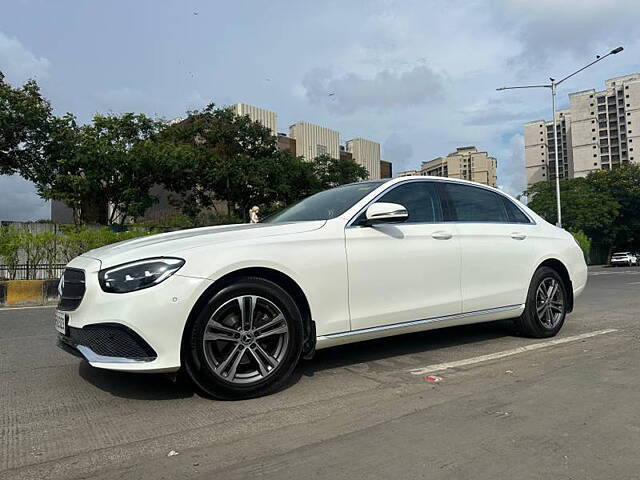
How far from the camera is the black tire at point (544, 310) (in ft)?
17.5

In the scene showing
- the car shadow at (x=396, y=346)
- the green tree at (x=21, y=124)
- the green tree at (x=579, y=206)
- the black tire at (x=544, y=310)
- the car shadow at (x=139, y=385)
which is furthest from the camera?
the green tree at (x=579, y=206)

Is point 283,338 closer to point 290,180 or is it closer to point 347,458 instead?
point 347,458

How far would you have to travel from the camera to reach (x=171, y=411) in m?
3.33

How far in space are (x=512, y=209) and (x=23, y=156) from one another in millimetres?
25419

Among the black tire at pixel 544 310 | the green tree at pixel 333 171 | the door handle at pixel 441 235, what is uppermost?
the green tree at pixel 333 171

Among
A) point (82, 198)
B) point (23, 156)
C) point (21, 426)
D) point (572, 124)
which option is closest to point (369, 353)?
point (21, 426)

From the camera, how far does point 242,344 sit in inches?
137

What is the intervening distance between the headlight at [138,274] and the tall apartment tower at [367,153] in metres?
59.8

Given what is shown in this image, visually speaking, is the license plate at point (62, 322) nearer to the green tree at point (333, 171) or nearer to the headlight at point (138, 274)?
the headlight at point (138, 274)

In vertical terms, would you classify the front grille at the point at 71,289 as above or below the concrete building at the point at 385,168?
below

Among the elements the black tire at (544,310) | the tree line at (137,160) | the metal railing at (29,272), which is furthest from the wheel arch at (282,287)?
the tree line at (137,160)

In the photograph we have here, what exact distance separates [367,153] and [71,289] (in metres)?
62.5

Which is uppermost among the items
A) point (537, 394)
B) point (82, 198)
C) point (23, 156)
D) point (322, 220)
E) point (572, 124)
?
point (572, 124)

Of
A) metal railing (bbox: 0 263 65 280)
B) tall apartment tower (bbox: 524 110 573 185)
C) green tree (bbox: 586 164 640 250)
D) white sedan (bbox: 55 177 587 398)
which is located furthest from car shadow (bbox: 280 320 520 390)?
tall apartment tower (bbox: 524 110 573 185)
